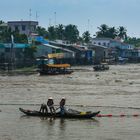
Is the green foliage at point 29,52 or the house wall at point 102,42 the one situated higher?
the house wall at point 102,42

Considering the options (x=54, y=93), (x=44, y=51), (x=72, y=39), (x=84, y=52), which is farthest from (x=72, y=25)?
(x=54, y=93)

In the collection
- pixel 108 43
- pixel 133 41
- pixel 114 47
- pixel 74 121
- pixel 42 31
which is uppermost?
pixel 42 31

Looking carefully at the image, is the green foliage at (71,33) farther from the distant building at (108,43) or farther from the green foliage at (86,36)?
the distant building at (108,43)

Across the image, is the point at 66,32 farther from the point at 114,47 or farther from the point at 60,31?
the point at 114,47

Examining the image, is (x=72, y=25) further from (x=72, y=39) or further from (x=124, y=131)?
(x=124, y=131)

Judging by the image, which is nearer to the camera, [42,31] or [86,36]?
[42,31]

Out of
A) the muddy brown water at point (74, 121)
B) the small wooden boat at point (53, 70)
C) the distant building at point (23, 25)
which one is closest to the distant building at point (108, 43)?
the distant building at point (23, 25)

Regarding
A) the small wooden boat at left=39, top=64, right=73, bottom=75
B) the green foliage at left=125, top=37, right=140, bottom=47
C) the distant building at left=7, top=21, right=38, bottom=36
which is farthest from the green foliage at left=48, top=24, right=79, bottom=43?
the small wooden boat at left=39, top=64, right=73, bottom=75

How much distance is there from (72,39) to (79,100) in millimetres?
89944

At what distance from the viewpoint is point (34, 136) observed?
68.4 feet

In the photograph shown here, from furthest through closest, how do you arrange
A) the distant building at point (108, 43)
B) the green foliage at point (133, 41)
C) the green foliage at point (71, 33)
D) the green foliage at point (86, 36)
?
the green foliage at point (133, 41) < the green foliage at point (86, 36) < the green foliage at point (71, 33) < the distant building at point (108, 43)

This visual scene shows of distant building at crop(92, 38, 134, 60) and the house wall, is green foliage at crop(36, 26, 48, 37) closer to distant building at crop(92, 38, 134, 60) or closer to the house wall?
distant building at crop(92, 38, 134, 60)

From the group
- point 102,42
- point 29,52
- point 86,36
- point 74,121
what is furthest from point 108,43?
point 74,121

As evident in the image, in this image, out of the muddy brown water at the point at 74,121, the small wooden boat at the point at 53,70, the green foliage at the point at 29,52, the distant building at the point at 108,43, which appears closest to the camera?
the muddy brown water at the point at 74,121
